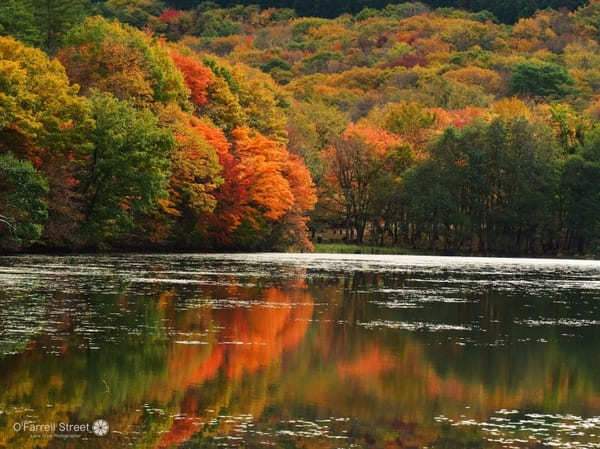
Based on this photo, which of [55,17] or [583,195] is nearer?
[55,17]

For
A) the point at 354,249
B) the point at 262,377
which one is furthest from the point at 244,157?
the point at 262,377

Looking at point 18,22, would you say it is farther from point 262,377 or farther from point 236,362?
point 262,377

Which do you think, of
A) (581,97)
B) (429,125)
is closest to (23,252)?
(429,125)

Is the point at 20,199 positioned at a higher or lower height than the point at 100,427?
higher

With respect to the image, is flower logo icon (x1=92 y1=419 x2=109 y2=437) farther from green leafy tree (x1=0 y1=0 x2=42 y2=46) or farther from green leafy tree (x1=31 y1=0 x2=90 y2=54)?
green leafy tree (x1=31 y1=0 x2=90 y2=54)

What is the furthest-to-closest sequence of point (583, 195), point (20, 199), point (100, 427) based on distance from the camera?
point (583, 195) < point (20, 199) < point (100, 427)

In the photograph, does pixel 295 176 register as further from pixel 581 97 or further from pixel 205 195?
pixel 581 97

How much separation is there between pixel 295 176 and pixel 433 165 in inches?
900

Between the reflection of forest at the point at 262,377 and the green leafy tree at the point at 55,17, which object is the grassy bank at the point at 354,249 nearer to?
the green leafy tree at the point at 55,17

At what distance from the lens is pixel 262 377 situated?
1786cm

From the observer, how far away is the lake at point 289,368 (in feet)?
45.5

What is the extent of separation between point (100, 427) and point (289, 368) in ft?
19.5

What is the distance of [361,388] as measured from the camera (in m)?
17.3

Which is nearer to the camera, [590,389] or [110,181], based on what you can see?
[590,389]
